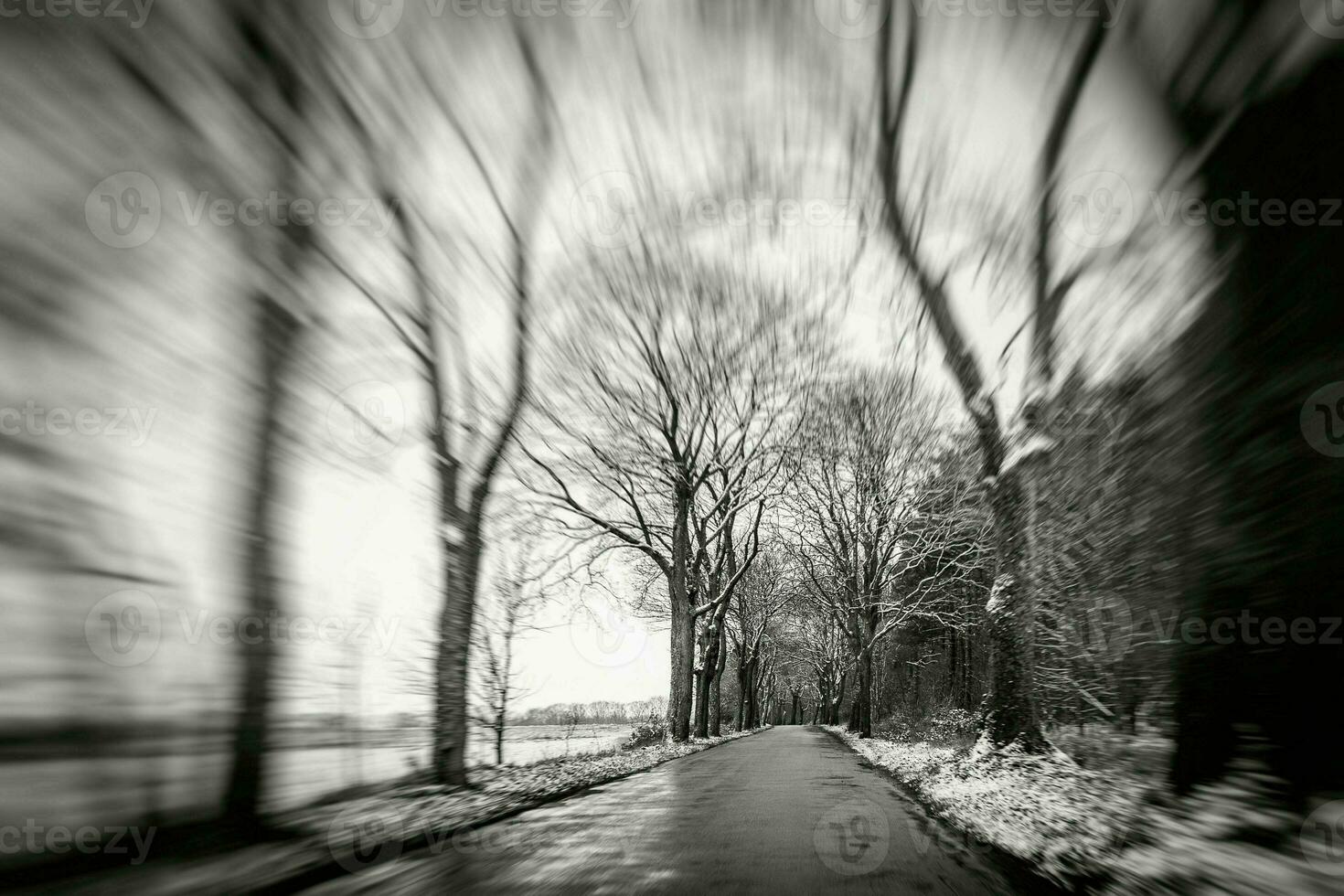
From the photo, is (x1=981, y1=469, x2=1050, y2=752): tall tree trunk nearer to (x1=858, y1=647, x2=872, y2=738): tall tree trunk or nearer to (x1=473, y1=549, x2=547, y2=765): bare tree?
(x1=473, y1=549, x2=547, y2=765): bare tree

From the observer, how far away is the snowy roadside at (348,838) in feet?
15.2

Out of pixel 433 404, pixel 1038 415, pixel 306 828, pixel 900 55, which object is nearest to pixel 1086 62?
pixel 900 55

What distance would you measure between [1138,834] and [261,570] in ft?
21.9

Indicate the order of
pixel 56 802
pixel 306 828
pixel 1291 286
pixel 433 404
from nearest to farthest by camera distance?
1. pixel 56 802
2. pixel 1291 286
3. pixel 306 828
4. pixel 433 404

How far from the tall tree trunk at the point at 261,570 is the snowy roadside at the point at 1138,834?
5.60m

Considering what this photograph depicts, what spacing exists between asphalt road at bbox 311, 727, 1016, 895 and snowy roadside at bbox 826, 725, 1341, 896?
1.23 ft

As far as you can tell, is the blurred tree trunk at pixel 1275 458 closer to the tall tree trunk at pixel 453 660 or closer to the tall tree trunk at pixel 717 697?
the tall tree trunk at pixel 453 660

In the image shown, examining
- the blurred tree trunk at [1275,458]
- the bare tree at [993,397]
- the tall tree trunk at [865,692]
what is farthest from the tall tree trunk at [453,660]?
the tall tree trunk at [865,692]

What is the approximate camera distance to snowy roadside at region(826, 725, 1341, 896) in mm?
4074

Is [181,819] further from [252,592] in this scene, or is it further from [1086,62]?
[1086,62]

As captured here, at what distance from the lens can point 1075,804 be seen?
6824 millimetres

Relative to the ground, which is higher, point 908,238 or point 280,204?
point 908,238

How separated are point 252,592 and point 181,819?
169cm

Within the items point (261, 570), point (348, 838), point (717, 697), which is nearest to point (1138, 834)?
point (348, 838)
